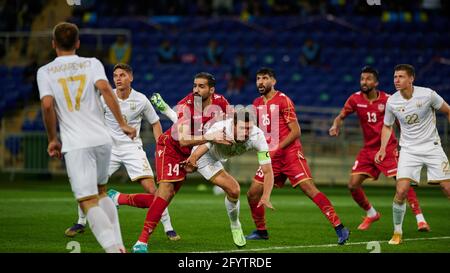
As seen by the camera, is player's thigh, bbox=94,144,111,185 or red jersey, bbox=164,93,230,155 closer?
player's thigh, bbox=94,144,111,185

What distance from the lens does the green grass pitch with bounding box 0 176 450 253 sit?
1076cm

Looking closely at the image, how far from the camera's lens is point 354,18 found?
92.7 feet

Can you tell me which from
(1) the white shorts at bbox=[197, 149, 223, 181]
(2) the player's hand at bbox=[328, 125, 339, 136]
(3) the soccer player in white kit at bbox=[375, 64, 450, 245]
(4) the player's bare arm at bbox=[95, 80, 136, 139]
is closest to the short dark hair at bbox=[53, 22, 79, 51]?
(4) the player's bare arm at bbox=[95, 80, 136, 139]

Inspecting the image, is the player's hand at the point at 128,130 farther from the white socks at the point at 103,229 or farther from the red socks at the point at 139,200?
the red socks at the point at 139,200

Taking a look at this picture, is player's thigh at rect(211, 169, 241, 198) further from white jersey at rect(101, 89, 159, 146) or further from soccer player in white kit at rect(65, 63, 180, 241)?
white jersey at rect(101, 89, 159, 146)

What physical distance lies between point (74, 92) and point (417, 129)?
5622 millimetres

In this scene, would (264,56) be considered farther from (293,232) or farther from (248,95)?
(293,232)

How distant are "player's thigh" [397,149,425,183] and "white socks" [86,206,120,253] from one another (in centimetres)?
501

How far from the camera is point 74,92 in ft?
27.0

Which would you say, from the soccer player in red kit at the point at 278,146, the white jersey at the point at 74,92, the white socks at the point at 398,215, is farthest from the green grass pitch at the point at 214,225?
the white jersey at the point at 74,92

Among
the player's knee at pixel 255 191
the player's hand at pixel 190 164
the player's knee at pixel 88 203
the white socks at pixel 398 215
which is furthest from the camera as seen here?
the player's knee at pixel 255 191

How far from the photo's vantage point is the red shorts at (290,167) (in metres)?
12.0

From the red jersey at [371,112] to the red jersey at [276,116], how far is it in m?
1.97

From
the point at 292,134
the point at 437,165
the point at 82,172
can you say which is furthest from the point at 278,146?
the point at 82,172
